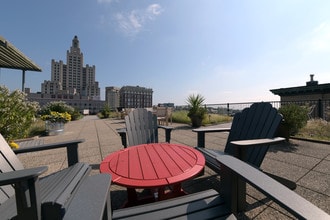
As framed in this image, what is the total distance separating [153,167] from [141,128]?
155cm

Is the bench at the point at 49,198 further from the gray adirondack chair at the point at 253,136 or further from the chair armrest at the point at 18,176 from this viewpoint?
the gray adirondack chair at the point at 253,136

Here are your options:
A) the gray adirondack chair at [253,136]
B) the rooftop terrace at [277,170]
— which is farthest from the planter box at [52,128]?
the gray adirondack chair at [253,136]

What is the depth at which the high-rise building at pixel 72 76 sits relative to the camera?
7631 centimetres

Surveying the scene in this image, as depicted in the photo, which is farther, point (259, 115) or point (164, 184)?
point (259, 115)

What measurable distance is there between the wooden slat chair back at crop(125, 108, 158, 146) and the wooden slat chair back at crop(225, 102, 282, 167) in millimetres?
1294

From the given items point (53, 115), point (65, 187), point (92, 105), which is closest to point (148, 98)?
point (92, 105)

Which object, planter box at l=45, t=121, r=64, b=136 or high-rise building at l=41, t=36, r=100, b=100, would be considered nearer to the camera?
planter box at l=45, t=121, r=64, b=136

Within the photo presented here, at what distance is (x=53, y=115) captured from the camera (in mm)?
6262

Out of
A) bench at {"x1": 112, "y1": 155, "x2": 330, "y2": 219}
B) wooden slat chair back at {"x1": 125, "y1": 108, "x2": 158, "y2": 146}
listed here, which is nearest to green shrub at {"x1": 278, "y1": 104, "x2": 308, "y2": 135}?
wooden slat chair back at {"x1": 125, "y1": 108, "x2": 158, "y2": 146}

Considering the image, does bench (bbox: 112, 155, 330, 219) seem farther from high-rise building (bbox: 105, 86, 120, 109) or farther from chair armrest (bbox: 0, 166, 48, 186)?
high-rise building (bbox: 105, 86, 120, 109)

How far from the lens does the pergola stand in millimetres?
4566

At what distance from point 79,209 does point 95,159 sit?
2882 millimetres

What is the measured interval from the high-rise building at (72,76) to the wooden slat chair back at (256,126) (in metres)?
79.5

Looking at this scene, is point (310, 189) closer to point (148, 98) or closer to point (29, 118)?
point (29, 118)
